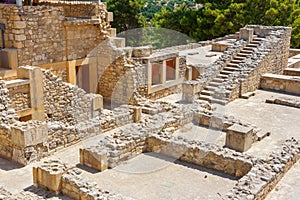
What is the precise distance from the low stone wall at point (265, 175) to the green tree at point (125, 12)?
27543mm

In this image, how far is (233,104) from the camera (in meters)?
17.6

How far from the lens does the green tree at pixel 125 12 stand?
3653 centimetres

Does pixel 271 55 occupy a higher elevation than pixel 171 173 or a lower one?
higher

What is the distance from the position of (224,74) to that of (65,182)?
11.9 m

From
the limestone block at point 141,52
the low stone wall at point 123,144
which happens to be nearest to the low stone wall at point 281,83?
the limestone block at point 141,52

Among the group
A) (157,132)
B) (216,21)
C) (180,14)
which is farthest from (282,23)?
(157,132)

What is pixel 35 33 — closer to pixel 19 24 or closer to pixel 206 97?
pixel 19 24

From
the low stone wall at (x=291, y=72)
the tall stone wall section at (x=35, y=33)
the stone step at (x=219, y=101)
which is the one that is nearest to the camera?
the tall stone wall section at (x=35, y=33)

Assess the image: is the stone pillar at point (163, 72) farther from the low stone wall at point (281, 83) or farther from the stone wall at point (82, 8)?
the low stone wall at point (281, 83)

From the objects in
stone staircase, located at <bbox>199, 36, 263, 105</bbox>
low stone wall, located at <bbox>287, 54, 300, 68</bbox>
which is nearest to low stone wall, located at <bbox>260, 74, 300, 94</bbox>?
stone staircase, located at <bbox>199, 36, 263, 105</bbox>

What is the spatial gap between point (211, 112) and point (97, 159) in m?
6.14

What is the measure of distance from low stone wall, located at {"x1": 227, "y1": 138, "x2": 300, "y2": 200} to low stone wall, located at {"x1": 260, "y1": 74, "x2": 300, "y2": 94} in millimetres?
8089

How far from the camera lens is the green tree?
36.5 metres

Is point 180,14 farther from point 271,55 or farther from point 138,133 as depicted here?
point 138,133
